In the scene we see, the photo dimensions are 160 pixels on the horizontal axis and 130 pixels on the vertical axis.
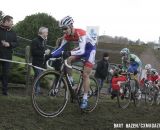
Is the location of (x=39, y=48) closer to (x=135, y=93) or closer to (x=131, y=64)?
(x=131, y=64)

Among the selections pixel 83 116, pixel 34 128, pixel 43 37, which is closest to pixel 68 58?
pixel 83 116

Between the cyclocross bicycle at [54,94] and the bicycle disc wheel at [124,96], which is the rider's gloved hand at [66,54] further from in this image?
the bicycle disc wheel at [124,96]

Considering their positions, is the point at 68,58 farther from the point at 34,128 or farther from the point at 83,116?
the point at 34,128

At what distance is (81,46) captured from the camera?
9.12 meters

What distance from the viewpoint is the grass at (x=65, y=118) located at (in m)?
7.99

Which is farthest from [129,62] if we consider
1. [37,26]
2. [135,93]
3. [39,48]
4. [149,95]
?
[37,26]

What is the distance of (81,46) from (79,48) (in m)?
0.07

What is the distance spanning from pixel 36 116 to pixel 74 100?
4.41 ft

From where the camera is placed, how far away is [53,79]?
8.88 meters

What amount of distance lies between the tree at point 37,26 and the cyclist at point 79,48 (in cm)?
1531

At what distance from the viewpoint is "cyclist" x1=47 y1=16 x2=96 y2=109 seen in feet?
29.6

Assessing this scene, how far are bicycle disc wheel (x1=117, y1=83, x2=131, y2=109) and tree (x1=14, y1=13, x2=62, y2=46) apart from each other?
12.4m

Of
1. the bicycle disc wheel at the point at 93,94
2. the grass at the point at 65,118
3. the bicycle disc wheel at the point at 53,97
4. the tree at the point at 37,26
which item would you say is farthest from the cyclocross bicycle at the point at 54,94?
the tree at the point at 37,26

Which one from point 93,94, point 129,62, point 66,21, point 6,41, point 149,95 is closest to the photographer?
point 66,21
